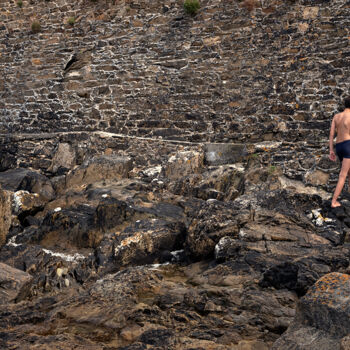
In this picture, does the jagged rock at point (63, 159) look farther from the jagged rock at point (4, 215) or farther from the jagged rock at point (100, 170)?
the jagged rock at point (4, 215)

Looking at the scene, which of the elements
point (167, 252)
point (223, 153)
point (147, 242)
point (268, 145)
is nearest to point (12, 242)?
point (147, 242)

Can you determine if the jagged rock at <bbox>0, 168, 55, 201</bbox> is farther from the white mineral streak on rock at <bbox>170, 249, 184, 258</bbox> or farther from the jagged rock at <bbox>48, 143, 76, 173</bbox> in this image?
the white mineral streak on rock at <bbox>170, 249, 184, 258</bbox>

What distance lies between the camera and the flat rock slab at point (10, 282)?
4.66 m

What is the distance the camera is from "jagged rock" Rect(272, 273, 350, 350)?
8.68ft

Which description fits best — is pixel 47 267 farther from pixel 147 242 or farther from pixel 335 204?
pixel 335 204

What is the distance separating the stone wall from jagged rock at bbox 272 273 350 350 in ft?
17.5

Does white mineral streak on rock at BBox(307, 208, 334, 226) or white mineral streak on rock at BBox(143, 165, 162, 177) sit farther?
white mineral streak on rock at BBox(143, 165, 162, 177)

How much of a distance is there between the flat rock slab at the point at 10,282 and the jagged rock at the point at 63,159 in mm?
4780

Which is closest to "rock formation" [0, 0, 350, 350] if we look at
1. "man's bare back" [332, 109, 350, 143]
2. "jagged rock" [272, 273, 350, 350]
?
"jagged rock" [272, 273, 350, 350]

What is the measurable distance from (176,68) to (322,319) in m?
7.02

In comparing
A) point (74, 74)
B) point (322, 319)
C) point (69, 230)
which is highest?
point (322, 319)

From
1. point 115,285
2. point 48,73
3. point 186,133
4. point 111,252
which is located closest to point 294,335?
point 115,285

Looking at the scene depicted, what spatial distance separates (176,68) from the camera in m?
8.98

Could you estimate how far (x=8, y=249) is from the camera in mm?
6406
